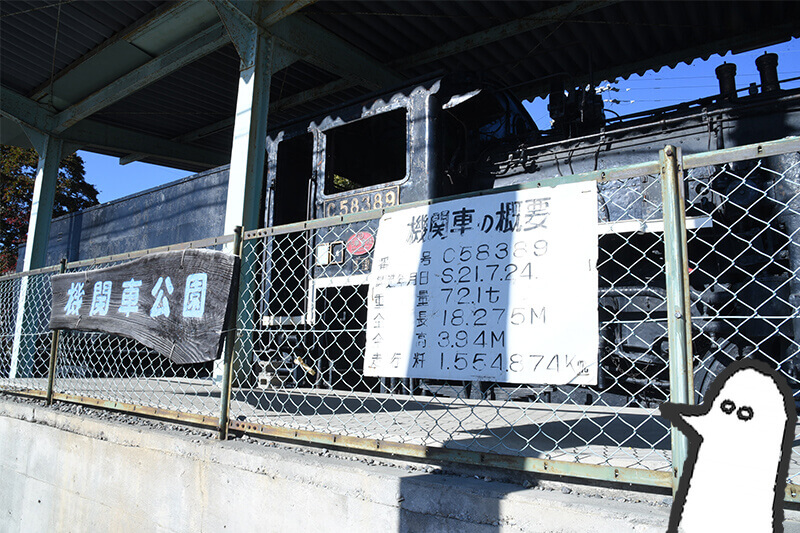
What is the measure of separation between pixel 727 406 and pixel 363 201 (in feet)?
11.9

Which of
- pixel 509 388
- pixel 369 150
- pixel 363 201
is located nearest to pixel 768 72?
pixel 509 388

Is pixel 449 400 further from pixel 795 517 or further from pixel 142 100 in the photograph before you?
pixel 142 100

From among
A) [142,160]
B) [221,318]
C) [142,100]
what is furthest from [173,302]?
[142,160]

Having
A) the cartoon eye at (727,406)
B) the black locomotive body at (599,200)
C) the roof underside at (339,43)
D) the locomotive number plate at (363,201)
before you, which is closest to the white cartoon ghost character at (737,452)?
the cartoon eye at (727,406)

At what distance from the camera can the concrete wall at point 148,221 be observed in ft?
20.7

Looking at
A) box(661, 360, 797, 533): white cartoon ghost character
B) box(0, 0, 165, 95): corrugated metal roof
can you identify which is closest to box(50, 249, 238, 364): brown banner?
box(661, 360, 797, 533): white cartoon ghost character

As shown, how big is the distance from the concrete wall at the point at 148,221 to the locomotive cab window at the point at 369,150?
1663 millimetres

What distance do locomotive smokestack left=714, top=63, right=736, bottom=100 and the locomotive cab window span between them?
9.09ft

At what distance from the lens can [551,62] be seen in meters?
6.89

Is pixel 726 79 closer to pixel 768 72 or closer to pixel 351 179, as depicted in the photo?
pixel 768 72

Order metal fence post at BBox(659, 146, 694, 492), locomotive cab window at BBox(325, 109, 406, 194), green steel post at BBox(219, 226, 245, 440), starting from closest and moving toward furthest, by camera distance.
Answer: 1. metal fence post at BBox(659, 146, 694, 492)
2. green steel post at BBox(219, 226, 245, 440)
3. locomotive cab window at BBox(325, 109, 406, 194)

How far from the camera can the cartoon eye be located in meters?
1.43

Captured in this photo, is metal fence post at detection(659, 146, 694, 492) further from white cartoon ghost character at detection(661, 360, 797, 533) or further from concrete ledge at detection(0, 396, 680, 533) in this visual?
concrete ledge at detection(0, 396, 680, 533)

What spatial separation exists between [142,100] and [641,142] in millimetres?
7566
